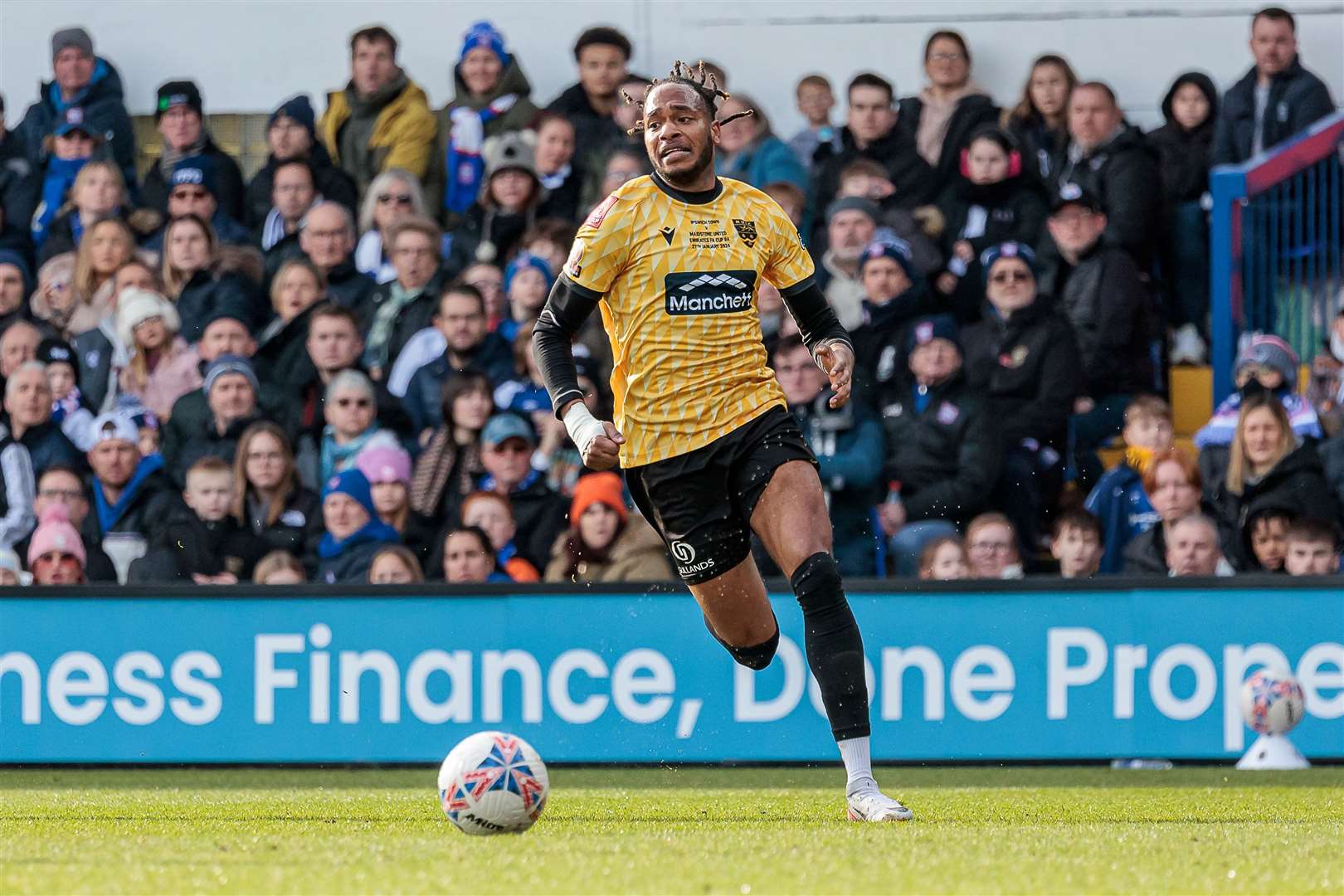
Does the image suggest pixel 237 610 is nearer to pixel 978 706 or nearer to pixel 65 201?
pixel 978 706

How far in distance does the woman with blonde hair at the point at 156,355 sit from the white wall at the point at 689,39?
10.8 ft

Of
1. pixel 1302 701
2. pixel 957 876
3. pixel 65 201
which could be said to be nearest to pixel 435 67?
pixel 65 201

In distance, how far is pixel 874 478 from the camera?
1161 centimetres

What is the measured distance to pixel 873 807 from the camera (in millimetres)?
6820

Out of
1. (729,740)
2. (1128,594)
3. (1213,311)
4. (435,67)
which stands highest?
(435,67)

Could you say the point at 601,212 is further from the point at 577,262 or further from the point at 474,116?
the point at 474,116

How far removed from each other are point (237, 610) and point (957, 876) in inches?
251

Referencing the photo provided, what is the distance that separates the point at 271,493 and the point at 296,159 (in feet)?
10.4

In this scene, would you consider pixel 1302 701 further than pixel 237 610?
No

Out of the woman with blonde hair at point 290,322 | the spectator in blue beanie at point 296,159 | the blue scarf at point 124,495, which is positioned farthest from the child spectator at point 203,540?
the spectator in blue beanie at point 296,159

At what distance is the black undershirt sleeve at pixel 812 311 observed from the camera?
24.6 feet

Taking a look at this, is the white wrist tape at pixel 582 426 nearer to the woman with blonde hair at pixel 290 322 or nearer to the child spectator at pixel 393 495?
the child spectator at pixel 393 495

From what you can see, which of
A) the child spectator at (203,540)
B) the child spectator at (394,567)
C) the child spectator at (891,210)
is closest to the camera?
the child spectator at (394,567)

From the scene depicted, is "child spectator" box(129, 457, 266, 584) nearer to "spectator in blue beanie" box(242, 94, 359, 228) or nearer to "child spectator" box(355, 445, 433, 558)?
"child spectator" box(355, 445, 433, 558)
